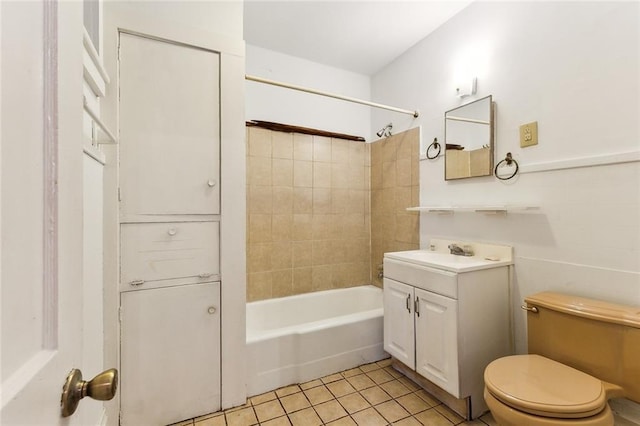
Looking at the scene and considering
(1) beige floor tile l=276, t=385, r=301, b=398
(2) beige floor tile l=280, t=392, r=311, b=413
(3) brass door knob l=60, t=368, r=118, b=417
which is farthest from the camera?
(1) beige floor tile l=276, t=385, r=301, b=398

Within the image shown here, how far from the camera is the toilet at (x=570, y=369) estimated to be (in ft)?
3.56

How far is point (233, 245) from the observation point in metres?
1.70

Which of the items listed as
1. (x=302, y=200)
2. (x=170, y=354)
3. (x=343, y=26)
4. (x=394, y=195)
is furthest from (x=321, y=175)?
(x=170, y=354)

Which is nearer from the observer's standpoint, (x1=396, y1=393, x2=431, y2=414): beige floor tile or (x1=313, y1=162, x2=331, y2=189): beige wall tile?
(x1=396, y1=393, x2=431, y2=414): beige floor tile

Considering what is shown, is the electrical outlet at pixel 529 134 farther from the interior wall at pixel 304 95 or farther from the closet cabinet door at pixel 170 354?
the closet cabinet door at pixel 170 354

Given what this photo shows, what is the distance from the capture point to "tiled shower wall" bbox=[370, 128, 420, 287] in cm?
256

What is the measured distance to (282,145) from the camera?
267cm

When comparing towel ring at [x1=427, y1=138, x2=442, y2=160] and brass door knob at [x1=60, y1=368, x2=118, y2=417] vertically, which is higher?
towel ring at [x1=427, y1=138, x2=442, y2=160]

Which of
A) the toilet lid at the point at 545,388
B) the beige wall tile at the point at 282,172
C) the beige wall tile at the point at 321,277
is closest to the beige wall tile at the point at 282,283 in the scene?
the beige wall tile at the point at 321,277

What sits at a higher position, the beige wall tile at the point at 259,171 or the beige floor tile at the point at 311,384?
the beige wall tile at the point at 259,171

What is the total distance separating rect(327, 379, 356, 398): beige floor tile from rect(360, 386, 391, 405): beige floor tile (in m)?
0.08

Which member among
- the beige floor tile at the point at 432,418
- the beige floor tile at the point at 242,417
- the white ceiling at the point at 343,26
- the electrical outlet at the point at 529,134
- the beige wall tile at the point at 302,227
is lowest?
the beige floor tile at the point at 432,418

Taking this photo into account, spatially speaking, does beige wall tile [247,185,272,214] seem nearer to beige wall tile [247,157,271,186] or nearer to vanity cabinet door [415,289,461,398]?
beige wall tile [247,157,271,186]

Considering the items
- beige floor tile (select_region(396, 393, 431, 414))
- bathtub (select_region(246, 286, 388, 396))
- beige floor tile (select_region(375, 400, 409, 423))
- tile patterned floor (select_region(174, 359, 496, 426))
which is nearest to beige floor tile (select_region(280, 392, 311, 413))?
tile patterned floor (select_region(174, 359, 496, 426))
